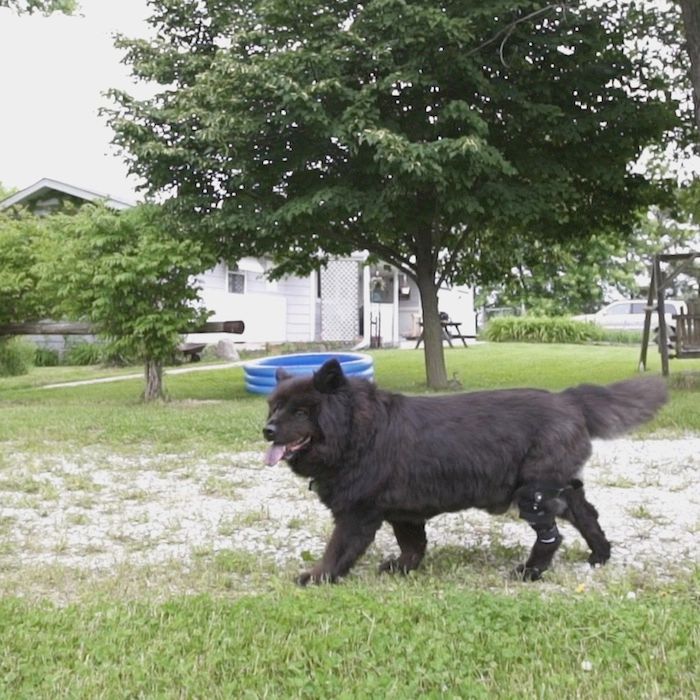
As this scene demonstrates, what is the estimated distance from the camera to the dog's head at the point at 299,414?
394cm

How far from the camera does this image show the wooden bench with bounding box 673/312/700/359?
13.7 m

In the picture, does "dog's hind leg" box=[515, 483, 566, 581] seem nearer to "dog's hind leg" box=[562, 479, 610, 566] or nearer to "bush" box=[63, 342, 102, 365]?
"dog's hind leg" box=[562, 479, 610, 566]

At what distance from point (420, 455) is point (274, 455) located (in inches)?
29.7

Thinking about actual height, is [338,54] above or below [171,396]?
above

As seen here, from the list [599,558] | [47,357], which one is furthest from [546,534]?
[47,357]

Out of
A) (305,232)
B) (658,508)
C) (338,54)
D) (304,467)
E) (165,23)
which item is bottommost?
Result: (658,508)

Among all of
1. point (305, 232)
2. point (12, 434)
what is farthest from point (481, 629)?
point (305, 232)

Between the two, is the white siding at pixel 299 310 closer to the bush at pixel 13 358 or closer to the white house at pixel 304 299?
the white house at pixel 304 299

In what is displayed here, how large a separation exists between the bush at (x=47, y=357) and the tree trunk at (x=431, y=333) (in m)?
14.6

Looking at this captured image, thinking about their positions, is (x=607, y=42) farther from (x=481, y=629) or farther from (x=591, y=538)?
(x=481, y=629)

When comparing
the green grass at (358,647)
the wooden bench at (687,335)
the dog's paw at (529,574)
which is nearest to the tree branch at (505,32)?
the wooden bench at (687,335)

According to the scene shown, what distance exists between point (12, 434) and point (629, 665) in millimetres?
8328

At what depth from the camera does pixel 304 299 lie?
3022cm

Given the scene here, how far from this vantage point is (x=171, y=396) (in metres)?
14.5
